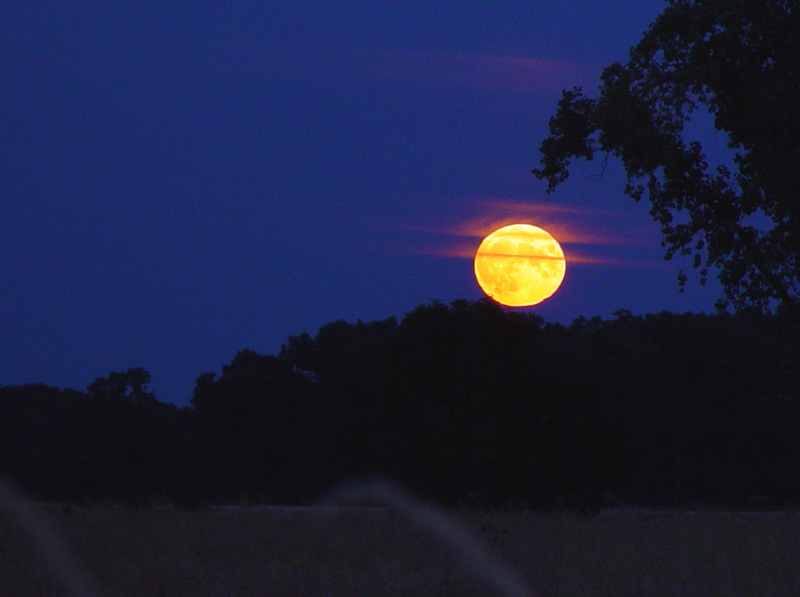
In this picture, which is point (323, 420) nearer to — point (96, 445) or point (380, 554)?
point (96, 445)

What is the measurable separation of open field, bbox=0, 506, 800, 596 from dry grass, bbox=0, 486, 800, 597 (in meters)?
0.03

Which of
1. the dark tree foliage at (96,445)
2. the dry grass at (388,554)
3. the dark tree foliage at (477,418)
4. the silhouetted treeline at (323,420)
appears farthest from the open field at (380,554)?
the dark tree foliage at (96,445)

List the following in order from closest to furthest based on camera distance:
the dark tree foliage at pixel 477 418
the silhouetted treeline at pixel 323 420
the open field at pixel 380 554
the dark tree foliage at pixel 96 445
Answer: the open field at pixel 380 554 → the dark tree foliage at pixel 477 418 → the dark tree foliage at pixel 96 445 → the silhouetted treeline at pixel 323 420

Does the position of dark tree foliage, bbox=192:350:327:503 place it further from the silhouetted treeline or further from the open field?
the open field

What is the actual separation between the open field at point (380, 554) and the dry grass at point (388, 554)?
0.09 feet

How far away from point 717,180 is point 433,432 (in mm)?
13306

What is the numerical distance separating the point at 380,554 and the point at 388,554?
18cm

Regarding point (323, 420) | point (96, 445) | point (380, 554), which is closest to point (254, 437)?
point (323, 420)

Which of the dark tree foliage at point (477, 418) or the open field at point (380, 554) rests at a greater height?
the dark tree foliage at point (477, 418)

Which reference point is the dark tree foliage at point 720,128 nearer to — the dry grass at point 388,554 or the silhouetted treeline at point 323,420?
the dry grass at point 388,554

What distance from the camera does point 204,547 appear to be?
15.8 metres

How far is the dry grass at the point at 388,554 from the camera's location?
1196 cm

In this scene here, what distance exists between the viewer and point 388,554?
594 inches

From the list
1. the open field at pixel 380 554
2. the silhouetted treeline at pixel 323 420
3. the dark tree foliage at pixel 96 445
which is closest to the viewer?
the open field at pixel 380 554
